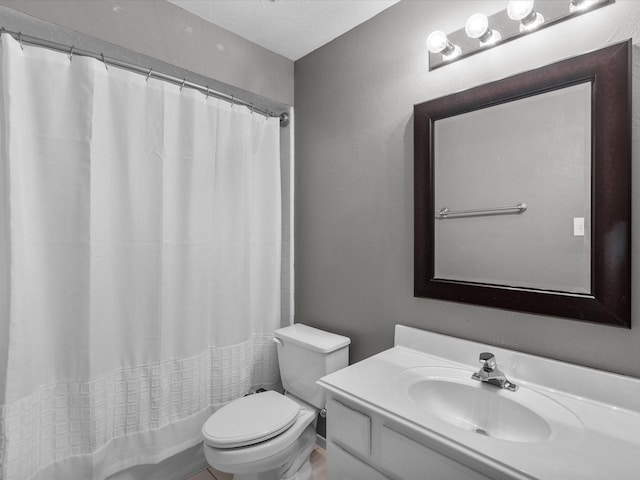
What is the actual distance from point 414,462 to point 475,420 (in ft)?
1.14

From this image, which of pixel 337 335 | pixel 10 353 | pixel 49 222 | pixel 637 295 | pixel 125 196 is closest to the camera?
pixel 637 295

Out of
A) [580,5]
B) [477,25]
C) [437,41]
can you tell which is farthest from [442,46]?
[580,5]

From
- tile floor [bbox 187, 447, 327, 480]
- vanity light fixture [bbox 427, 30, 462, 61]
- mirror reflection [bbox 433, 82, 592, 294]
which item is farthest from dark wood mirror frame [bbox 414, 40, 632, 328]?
tile floor [bbox 187, 447, 327, 480]

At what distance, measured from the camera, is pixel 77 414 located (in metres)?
1.36

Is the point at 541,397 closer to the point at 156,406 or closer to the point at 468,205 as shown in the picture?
the point at 468,205

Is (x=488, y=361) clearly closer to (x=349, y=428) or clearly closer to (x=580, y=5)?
(x=349, y=428)

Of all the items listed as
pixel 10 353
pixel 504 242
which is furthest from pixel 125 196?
pixel 504 242

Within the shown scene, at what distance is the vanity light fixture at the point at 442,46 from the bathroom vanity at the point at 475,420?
117 cm

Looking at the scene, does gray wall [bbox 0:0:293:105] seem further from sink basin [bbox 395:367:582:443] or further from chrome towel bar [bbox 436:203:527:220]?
sink basin [bbox 395:367:582:443]

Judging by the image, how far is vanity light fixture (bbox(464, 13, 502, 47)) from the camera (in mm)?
1222

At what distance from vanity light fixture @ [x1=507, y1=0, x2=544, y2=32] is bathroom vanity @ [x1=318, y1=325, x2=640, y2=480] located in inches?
45.7

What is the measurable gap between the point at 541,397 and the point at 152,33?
6.97ft

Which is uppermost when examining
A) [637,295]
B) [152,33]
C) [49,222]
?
[152,33]

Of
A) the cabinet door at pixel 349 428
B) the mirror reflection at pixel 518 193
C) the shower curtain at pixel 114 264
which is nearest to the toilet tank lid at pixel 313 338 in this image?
the shower curtain at pixel 114 264
